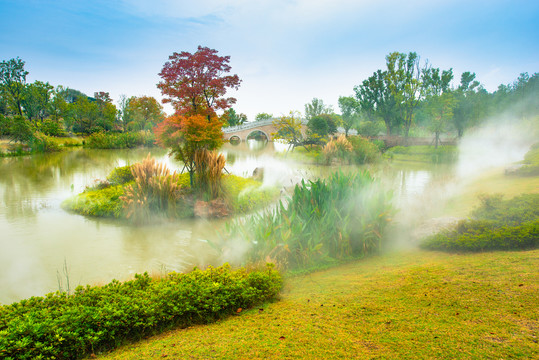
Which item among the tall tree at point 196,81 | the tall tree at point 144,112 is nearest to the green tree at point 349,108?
the tall tree at point 144,112

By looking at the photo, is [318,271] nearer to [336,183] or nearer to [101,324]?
[336,183]

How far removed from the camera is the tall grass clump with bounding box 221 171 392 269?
530 cm

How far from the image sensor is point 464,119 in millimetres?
34781

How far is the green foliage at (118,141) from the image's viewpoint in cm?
3784

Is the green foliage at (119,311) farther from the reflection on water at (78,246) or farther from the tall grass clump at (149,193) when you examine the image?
the tall grass clump at (149,193)

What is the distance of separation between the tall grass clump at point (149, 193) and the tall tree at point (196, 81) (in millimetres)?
5098

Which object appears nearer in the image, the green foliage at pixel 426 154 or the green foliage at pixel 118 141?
the green foliage at pixel 426 154

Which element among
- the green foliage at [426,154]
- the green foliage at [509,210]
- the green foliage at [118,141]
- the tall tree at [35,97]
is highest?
the tall tree at [35,97]

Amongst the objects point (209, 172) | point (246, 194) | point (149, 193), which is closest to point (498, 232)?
point (209, 172)

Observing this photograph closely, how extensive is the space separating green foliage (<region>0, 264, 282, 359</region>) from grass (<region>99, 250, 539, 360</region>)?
18 cm

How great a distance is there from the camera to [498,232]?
5160mm

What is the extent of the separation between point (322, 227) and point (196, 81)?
1098 cm

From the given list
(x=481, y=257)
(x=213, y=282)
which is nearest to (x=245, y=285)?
(x=213, y=282)

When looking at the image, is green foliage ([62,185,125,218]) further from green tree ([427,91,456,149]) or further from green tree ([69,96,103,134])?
green tree ([69,96,103,134])
